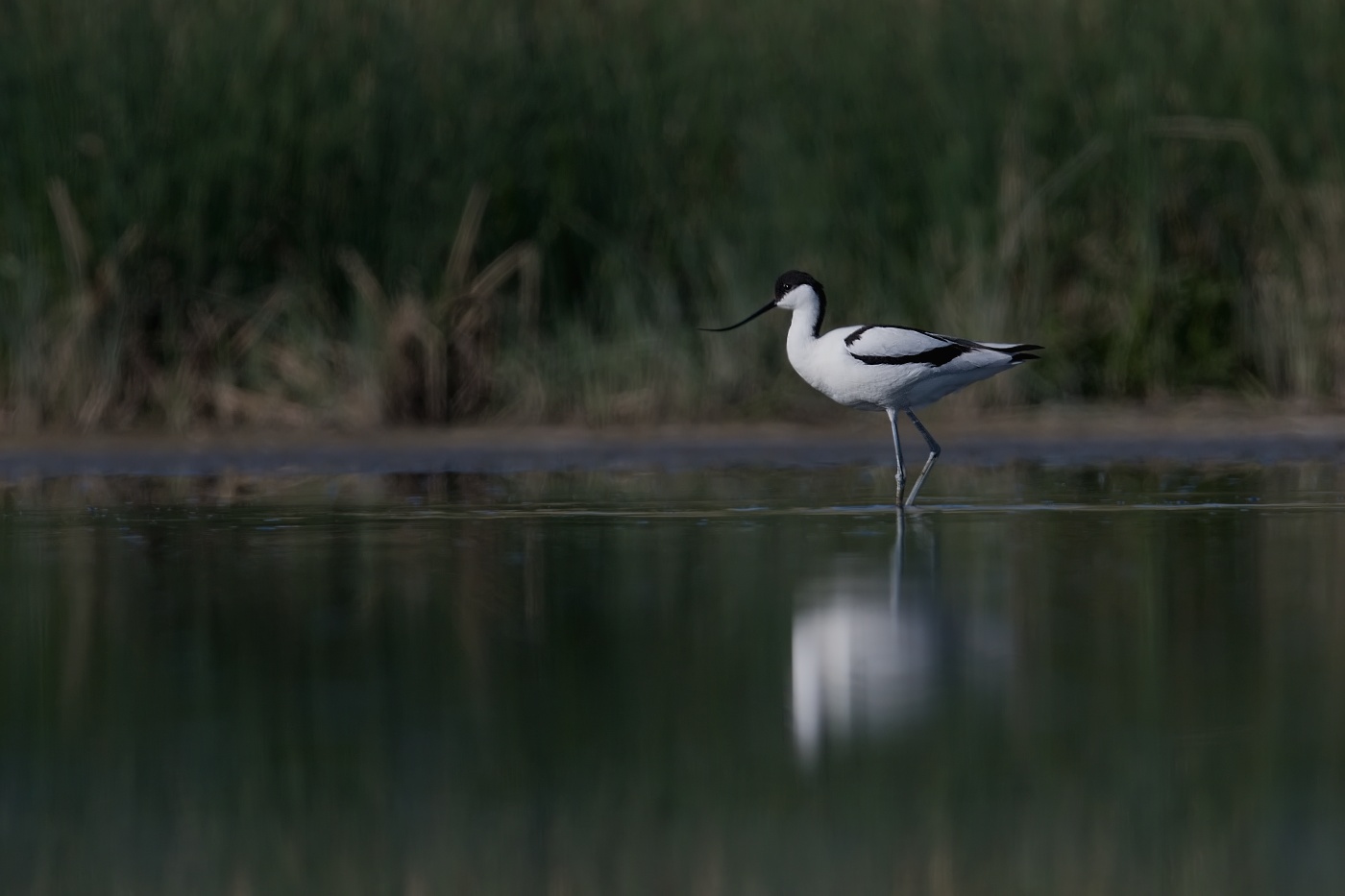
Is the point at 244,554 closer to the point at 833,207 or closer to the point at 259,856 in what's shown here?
the point at 259,856

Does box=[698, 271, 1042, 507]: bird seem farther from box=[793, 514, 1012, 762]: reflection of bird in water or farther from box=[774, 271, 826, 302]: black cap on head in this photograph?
box=[793, 514, 1012, 762]: reflection of bird in water

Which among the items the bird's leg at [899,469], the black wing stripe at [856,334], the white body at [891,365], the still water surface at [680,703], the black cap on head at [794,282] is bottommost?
the still water surface at [680,703]

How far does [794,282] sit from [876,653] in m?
5.34

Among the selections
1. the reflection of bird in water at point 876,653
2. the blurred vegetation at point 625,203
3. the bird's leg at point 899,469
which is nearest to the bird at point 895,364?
the bird's leg at point 899,469

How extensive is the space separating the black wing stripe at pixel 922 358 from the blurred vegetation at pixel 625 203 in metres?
2.95

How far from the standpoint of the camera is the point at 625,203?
1415cm

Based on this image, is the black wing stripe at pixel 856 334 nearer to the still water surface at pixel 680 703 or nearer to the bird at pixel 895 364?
the bird at pixel 895 364

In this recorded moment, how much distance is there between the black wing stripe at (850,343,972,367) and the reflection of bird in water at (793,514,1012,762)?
2.84 meters

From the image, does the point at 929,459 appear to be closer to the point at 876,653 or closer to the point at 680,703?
the point at 876,653

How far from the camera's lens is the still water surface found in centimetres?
421

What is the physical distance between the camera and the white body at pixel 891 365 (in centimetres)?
1036

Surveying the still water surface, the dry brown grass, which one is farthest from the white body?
the dry brown grass

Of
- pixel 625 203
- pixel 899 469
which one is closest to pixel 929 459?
pixel 899 469

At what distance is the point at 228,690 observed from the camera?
587 centimetres
